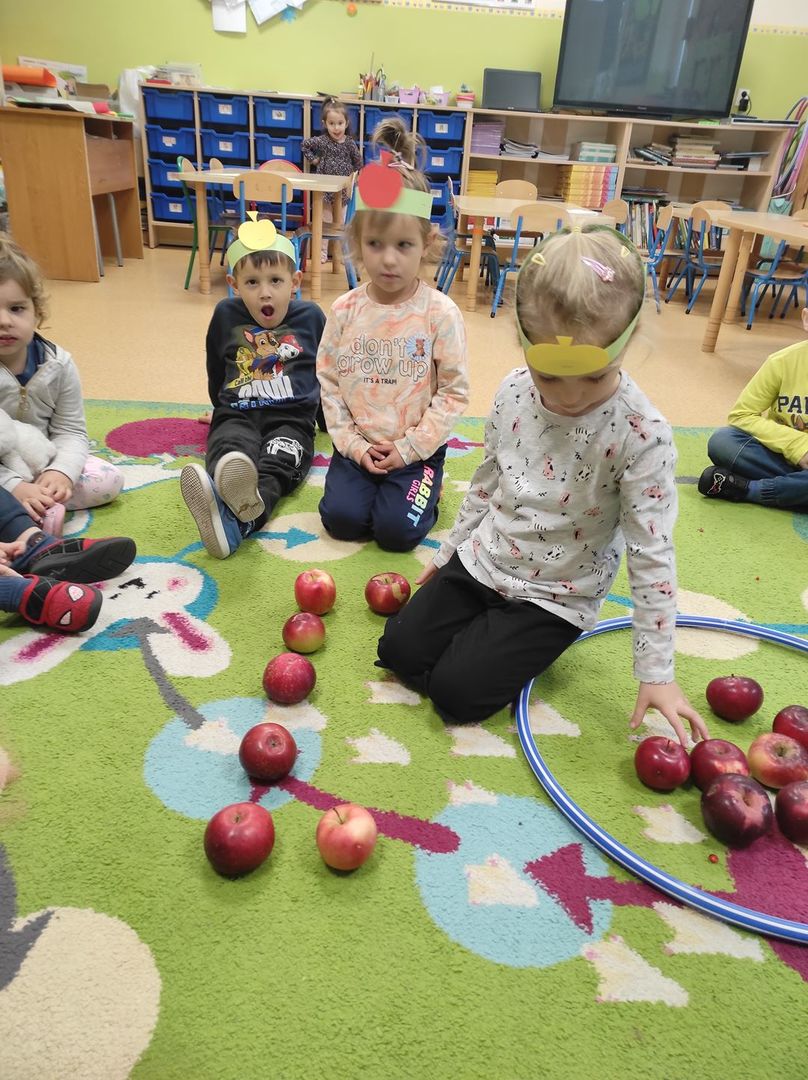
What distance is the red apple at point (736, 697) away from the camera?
1.46 metres

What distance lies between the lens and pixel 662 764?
1.27 metres

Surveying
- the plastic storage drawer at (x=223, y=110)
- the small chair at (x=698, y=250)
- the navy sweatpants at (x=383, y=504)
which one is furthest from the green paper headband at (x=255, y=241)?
the plastic storage drawer at (x=223, y=110)

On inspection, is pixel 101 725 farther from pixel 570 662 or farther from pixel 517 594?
pixel 570 662

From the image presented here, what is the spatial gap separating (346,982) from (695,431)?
108 inches

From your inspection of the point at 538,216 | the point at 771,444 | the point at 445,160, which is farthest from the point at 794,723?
the point at 445,160

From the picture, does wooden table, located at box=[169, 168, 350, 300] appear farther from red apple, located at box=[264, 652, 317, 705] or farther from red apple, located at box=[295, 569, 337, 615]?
red apple, located at box=[264, 652, 317, 705]

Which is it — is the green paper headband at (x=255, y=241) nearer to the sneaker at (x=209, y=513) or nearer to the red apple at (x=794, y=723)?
the sneaker at (x=209, y=513)

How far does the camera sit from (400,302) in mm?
2092

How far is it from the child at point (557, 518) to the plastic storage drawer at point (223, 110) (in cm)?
635

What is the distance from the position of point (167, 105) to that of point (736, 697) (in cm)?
704

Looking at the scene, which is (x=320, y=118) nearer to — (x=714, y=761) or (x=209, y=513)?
(x=209, y=513)

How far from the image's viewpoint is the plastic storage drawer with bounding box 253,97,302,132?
655 centimetres

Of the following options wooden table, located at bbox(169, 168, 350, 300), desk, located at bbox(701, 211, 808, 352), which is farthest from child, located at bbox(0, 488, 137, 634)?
desk, located at bbox(701, 211, 808, 352)

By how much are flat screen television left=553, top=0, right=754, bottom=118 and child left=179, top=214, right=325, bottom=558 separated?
5.39 m
